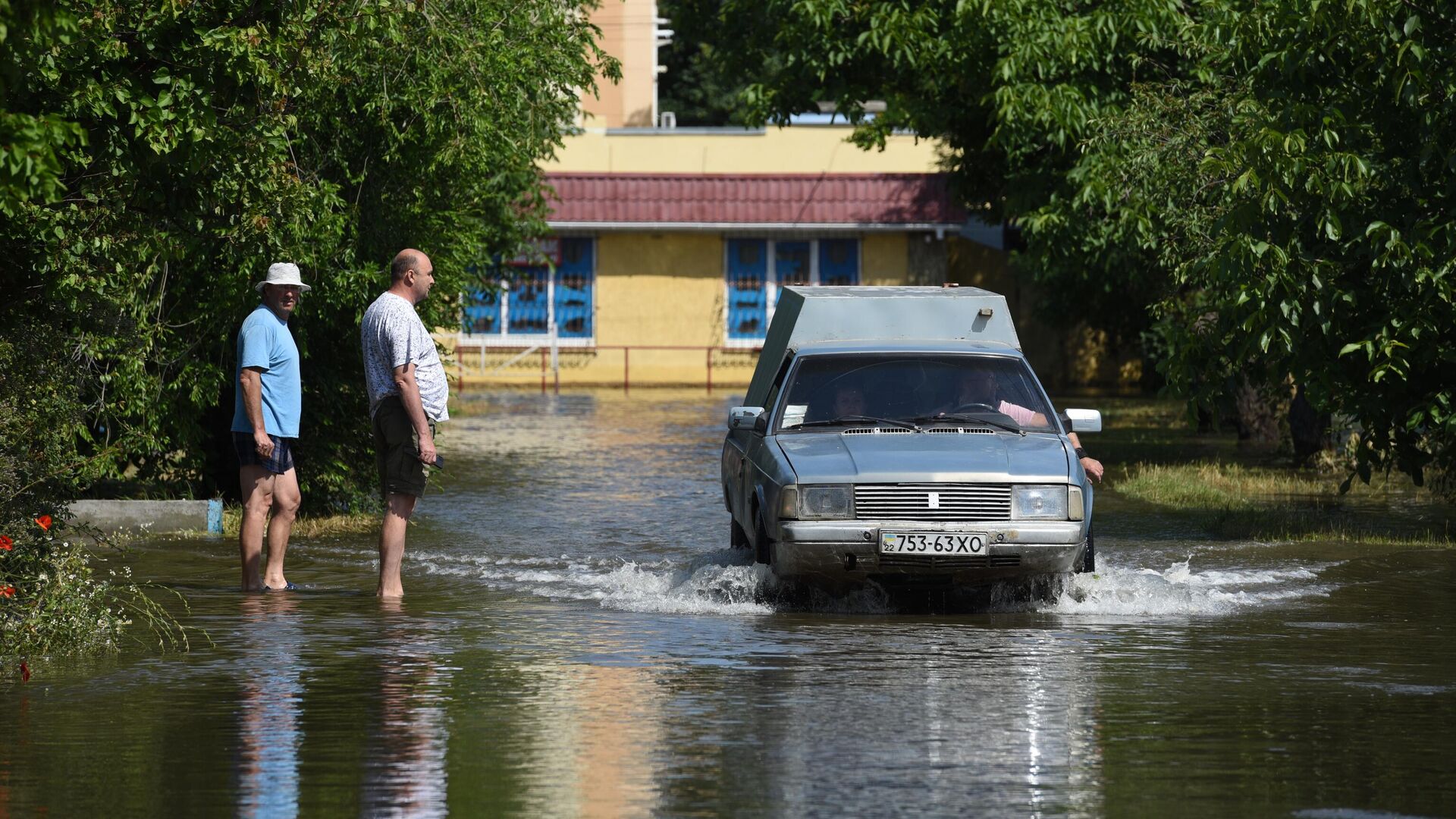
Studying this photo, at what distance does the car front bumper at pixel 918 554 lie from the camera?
36.3ft

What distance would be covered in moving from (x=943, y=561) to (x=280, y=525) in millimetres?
3851

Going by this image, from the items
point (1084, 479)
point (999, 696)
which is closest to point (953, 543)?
point (1084, 479)

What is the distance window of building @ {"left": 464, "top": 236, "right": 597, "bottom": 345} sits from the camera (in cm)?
4159

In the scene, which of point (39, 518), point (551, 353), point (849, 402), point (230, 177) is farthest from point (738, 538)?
point (551, 353)

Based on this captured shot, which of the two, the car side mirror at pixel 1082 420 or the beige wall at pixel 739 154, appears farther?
the beige wall at pixel 739 154

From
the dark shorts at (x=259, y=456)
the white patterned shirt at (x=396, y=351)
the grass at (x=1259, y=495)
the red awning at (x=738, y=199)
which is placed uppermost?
the red awning at (x=738, y=199)

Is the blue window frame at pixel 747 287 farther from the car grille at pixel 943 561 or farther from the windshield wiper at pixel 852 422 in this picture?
the car grille at pixel 943 561

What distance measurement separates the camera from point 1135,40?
838 inches

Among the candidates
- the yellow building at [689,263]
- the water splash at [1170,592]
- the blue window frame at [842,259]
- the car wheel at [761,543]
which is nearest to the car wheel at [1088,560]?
the water splash at [1170,592]

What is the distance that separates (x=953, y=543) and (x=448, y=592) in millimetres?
3085

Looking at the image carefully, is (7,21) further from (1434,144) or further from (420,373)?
(1434,144)

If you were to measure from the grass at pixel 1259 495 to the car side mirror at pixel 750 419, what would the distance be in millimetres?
4778

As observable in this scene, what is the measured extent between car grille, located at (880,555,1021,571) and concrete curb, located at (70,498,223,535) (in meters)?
6.15

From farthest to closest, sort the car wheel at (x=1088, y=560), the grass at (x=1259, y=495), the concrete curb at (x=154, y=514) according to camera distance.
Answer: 1. the grass at (x=1259, y=495)
2. the concrete curb at (x=154, y=514)
3. the car wheel at (x=1088, y=560)
